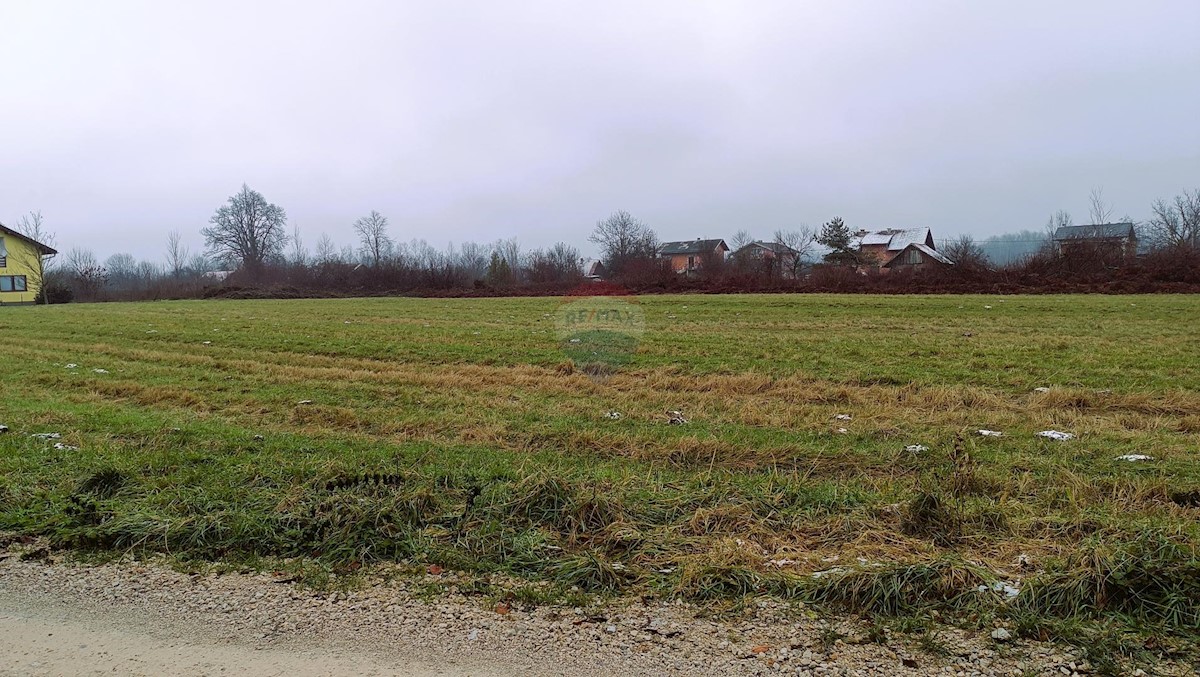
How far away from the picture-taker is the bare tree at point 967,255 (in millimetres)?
41562

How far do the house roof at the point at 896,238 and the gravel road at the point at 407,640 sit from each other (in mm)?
75035

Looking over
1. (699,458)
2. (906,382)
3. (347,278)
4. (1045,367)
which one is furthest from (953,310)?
(347,278)

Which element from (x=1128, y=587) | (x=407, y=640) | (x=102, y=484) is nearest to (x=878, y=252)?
(x=1128, y=587)

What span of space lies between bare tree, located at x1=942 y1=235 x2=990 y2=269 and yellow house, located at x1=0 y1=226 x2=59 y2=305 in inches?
2715

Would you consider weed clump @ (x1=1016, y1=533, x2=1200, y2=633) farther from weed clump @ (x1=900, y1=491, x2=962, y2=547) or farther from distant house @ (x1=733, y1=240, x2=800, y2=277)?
distant house @ (x1=733, y1=240, x2=800, y2=277)

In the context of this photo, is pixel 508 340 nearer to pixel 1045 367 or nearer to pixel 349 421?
pixel 349 421

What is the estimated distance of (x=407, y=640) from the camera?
3.25 m

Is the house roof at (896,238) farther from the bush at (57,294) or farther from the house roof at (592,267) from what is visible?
the bush at (57,294)

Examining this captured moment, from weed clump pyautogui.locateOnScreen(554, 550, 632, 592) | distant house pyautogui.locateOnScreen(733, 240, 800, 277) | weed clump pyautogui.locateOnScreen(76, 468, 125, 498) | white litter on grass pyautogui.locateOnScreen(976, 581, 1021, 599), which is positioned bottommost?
white litter on grass pyautogui.locateOnScreen(976, 581, 1021, 599)

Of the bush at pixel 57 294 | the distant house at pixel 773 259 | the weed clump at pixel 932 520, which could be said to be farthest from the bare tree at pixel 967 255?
the bush at pixel 57 294

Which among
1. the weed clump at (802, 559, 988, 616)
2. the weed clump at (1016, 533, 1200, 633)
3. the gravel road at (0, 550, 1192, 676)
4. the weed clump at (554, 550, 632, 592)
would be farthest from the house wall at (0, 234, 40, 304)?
the weed clump at (1016, 533, 1200, 633)

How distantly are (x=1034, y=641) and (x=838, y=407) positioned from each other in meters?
5.90

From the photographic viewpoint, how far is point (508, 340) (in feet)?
54.6

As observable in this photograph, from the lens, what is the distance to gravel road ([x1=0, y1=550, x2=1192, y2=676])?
3.03 metres
